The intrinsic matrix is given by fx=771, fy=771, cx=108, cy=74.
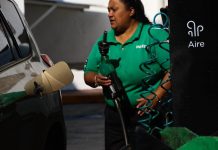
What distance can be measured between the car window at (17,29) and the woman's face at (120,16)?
26.5 inches

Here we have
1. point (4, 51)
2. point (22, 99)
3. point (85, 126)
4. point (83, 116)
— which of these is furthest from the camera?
point (83, 116)

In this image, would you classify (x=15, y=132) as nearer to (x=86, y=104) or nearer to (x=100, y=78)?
(x=100, y=78)

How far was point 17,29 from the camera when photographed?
5660 millimetres

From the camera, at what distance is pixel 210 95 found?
2.97 metres

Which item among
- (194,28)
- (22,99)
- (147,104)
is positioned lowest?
(147,104)

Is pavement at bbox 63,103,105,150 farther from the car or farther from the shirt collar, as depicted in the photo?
the shirt collar

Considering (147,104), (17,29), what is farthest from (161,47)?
(17,29)

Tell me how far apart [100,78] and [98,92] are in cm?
1289

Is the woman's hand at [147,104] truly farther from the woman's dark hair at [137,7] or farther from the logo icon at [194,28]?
the logo icon at [194,28]

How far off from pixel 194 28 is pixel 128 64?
2.35 meters

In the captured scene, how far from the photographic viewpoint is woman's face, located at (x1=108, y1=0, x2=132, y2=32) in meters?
5.51

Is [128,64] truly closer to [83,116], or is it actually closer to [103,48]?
[103,48]

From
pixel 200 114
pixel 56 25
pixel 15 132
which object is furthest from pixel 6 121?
pixel 56 25

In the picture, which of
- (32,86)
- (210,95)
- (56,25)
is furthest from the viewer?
Result: (56,25)
